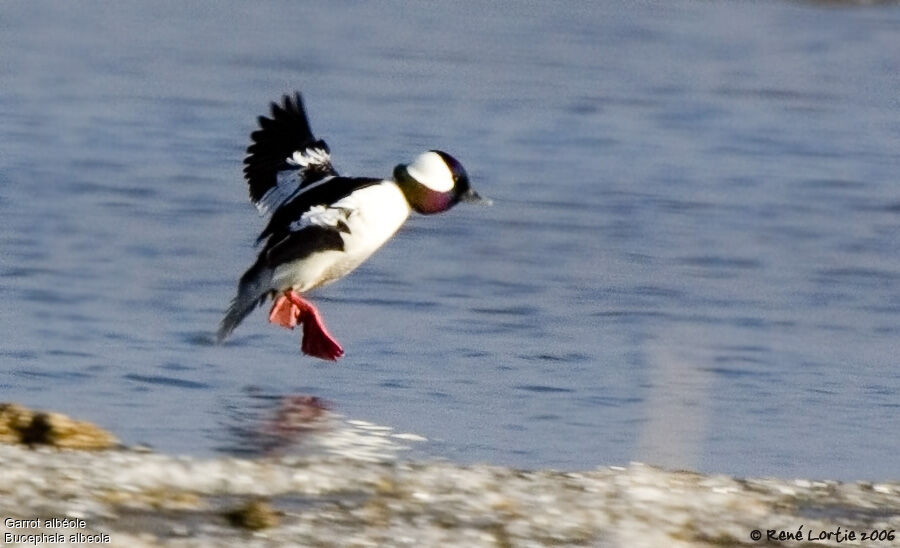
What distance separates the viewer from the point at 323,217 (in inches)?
325

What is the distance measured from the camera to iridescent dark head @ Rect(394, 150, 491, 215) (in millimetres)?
8703

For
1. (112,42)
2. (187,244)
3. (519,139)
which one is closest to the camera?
(187,244)

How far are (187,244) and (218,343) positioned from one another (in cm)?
269

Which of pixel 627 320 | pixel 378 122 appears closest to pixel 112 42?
pixel 378 122

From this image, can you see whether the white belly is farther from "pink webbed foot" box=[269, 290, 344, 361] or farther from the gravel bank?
the gravel bank

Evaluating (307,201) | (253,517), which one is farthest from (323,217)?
(253,517)

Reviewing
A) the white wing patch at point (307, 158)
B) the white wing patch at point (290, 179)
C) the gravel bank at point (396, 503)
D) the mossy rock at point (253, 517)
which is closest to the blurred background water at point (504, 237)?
the white wing patch at point (290, 179)

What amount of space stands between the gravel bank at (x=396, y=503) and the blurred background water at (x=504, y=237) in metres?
0.85

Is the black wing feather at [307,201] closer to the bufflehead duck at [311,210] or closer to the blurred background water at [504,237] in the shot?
the bufflehead duck at [311,210]

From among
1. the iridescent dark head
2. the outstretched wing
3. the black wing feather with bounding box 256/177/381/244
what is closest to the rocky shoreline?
the black wing feather with bounding box 256/177/381/244

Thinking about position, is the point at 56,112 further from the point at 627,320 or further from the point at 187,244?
the point at 627,320

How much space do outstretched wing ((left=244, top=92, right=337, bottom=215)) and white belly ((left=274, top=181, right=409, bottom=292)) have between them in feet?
1.47

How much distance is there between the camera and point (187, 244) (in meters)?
11.1

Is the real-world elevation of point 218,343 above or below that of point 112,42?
below
